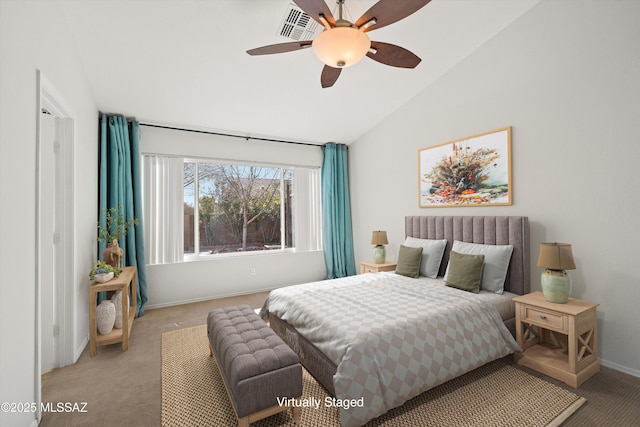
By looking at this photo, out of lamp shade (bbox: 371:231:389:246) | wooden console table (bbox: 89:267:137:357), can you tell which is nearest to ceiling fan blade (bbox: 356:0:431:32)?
lamp shade (bbox: 371:231:389:246)

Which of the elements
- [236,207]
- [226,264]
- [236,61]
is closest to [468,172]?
[236,61]

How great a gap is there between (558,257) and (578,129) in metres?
1.16

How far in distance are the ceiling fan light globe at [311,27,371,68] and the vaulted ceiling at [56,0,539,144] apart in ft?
2.55

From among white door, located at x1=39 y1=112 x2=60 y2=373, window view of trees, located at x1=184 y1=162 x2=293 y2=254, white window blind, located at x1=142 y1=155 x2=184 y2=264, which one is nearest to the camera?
white door, located at x1=39 y1=112 x2=60 y2=373

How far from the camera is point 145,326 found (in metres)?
3.29

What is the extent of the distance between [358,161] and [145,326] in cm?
395

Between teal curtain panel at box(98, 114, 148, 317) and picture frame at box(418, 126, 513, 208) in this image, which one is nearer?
picture frame at box(418, 126, 513, 208)

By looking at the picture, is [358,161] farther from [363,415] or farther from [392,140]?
[363,415]

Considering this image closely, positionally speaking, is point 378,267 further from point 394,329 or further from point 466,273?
point 394,329

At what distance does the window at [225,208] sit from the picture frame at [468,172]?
6.88 feet

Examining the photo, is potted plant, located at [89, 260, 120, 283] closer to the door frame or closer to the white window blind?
the door frame

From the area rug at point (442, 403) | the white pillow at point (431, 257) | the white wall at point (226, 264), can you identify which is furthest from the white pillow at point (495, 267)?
the white wall at point (226, 264)

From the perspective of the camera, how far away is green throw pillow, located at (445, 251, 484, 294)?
274cm

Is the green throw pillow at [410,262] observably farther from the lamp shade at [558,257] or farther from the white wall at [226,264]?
the white wall at [226,264]
